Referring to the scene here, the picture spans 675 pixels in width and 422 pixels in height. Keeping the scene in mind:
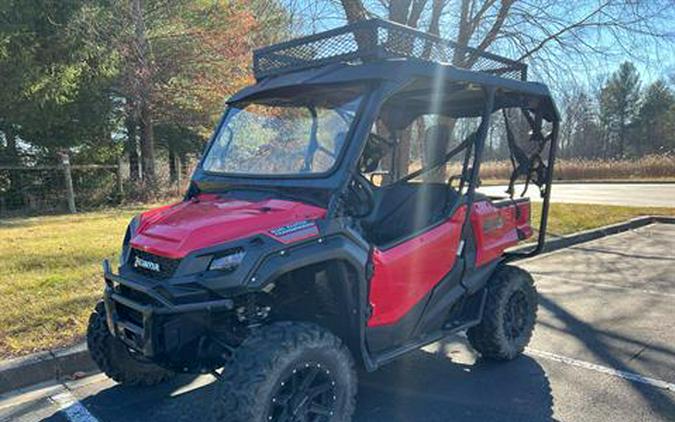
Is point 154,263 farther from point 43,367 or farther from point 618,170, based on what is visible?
point 618,170

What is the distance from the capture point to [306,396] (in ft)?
9.69

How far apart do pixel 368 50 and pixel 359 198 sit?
92 cm

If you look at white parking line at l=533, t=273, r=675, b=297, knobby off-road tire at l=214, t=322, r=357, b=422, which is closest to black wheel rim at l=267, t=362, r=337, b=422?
knobby off-road tire at l=214, t=322, r=357, b=422

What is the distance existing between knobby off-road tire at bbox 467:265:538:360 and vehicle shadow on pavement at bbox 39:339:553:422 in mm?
173

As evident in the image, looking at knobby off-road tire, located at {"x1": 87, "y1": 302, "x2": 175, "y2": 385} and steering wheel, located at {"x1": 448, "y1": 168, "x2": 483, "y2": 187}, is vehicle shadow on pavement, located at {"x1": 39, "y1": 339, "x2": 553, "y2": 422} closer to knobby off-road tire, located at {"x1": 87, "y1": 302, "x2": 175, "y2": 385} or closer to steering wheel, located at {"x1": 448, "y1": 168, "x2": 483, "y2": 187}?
knobby off-road tire, located at {"x1": 87, "y1": 302, "x2": 175, "y2": 385}

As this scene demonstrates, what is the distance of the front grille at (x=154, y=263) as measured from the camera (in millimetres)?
2895

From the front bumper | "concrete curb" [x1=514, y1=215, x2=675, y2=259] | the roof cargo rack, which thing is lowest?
"concrete curb" [x1=514, y1=215, x2=675, y2=259]

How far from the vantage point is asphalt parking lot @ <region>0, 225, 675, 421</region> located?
11.8 feet

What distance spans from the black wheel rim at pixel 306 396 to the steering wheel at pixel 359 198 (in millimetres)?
953

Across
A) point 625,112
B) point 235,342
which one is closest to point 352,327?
point 235,342

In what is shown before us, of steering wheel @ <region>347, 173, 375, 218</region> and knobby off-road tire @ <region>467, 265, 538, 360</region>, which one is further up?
steering wheel @ <region>347, 173, 375, 218</region>

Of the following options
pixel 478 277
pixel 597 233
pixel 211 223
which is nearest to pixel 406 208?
pixel 478 277

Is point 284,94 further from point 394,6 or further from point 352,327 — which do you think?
point 394,6

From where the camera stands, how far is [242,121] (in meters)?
3.98
